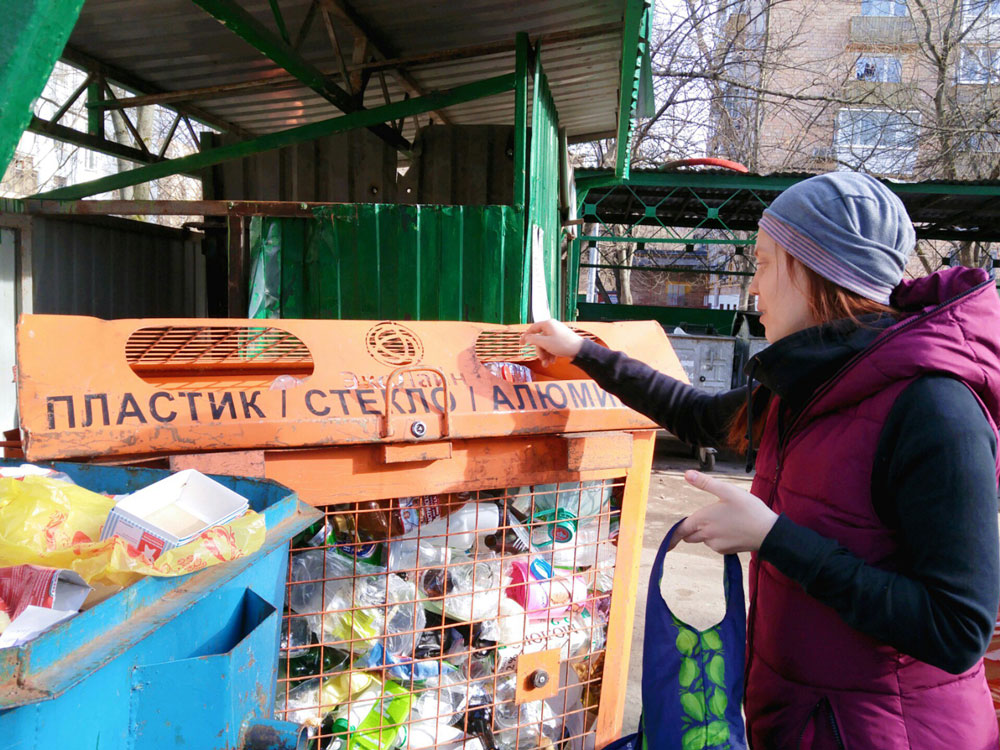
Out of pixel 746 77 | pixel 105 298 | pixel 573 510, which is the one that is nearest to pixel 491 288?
pixel 573 510

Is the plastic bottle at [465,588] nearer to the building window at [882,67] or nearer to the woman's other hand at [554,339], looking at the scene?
the woman's other hand at [554,339]

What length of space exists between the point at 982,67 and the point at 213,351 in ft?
63.0

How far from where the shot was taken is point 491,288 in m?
3.72

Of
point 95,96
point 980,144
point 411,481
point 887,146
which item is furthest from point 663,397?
point 887,146

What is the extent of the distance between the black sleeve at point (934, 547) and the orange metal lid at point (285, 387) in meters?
1.01

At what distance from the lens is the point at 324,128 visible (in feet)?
15.3

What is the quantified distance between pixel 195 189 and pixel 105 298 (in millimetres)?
26779

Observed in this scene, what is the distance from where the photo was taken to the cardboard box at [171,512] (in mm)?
1128

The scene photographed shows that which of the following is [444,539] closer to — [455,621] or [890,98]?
[455,621]

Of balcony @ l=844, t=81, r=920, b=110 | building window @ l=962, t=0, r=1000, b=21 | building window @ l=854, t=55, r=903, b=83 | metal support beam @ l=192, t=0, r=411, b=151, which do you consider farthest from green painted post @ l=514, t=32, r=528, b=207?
building window @ l=854, t=55, r=903, b=83

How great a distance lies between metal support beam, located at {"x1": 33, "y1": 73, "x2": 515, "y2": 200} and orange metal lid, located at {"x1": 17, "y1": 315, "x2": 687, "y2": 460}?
8.90 feet

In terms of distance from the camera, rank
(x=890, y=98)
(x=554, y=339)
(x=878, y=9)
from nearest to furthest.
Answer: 1. (x=554, y=339)
2. (x=890, y=98)
3. (x=878, y=9)

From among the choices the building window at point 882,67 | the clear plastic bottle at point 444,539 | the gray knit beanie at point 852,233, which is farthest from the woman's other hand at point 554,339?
the building window at point 882,67

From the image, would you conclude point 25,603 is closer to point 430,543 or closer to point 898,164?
point 430,543
